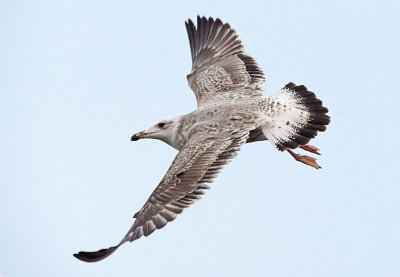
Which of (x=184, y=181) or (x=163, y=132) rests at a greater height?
(x=163, y=132)

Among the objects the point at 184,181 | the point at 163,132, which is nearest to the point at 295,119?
the point at 163,132

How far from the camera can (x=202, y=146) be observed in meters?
9.37

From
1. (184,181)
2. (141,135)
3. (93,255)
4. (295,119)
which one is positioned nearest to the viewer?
(93,255)

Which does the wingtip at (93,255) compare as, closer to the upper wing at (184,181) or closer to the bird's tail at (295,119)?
the upper wing at (184,181)

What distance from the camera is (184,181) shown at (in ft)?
29.1

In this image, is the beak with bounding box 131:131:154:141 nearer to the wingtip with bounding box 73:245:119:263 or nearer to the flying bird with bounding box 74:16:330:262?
the flying bird with bounding box 74:16:330:262

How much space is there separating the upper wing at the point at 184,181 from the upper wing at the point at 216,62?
1675 mm

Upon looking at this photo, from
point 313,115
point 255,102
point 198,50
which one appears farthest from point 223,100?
point 198,50

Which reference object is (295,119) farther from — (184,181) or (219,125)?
(184,181)

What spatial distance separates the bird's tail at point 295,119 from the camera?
9.79 meters

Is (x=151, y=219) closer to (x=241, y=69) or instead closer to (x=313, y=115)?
(x=313, y=115)

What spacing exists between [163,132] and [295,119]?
1.89 metres

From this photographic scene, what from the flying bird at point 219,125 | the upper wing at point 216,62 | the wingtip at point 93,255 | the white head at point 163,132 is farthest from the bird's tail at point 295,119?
the wingtip at point 93,255

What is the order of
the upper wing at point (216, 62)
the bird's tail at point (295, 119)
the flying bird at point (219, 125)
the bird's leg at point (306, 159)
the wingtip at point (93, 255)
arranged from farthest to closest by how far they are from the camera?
the upper wing at point (216, 62) < the bird's leg at point (306, 159) < the bird's tail at point (295, 119) < the flying bird at point (219, 125) < the wingtip at point (93, 255)
